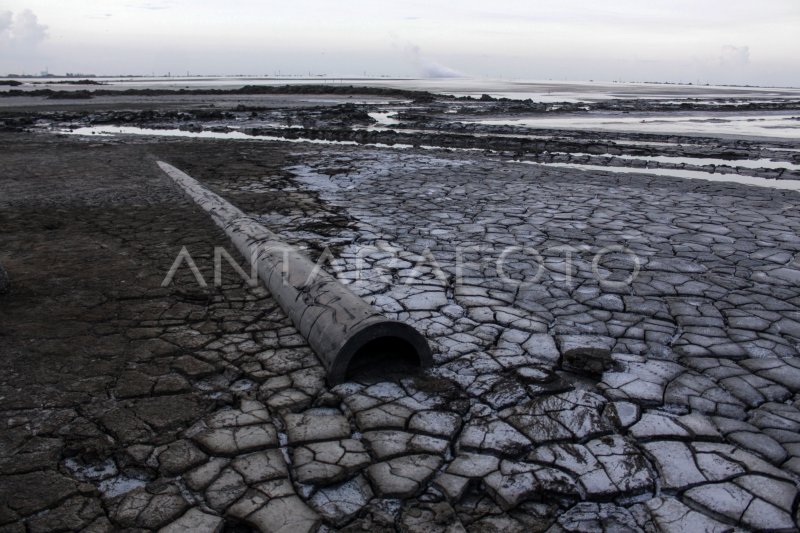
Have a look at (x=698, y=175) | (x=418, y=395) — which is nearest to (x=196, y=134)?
(x=698, y=175)

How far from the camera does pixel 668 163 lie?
Answer: 41.7 ft

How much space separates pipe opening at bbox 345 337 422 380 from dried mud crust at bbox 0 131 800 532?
0.54 ft

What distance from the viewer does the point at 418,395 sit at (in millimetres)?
3211

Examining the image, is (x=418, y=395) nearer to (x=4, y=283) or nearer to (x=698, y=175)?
(x=4, y=283)

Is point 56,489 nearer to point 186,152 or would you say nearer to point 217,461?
point 217,461

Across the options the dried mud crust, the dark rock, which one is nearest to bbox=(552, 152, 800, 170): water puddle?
the dried mud crust

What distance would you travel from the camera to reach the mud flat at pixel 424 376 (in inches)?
94.7

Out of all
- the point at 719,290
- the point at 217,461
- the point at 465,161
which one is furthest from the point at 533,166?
the point at 217,461

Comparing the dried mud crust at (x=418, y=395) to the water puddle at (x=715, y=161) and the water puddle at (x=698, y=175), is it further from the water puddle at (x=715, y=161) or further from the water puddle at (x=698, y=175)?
A: the water puddle at (x=715, y=161)

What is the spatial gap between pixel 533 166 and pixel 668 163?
10.5 feet

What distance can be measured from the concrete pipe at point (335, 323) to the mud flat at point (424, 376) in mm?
135

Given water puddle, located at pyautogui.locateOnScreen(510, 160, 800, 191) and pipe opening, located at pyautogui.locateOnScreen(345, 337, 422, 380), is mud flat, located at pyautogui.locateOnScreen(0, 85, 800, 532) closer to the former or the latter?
pipe opening, located at pyautogui.locateOnScreen(345, 337, 422, 380)

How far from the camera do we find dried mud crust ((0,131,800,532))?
2385 mm

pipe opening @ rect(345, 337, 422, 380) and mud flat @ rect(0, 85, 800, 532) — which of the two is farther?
pipe opening @ rect(345, 337, 422, 380)
